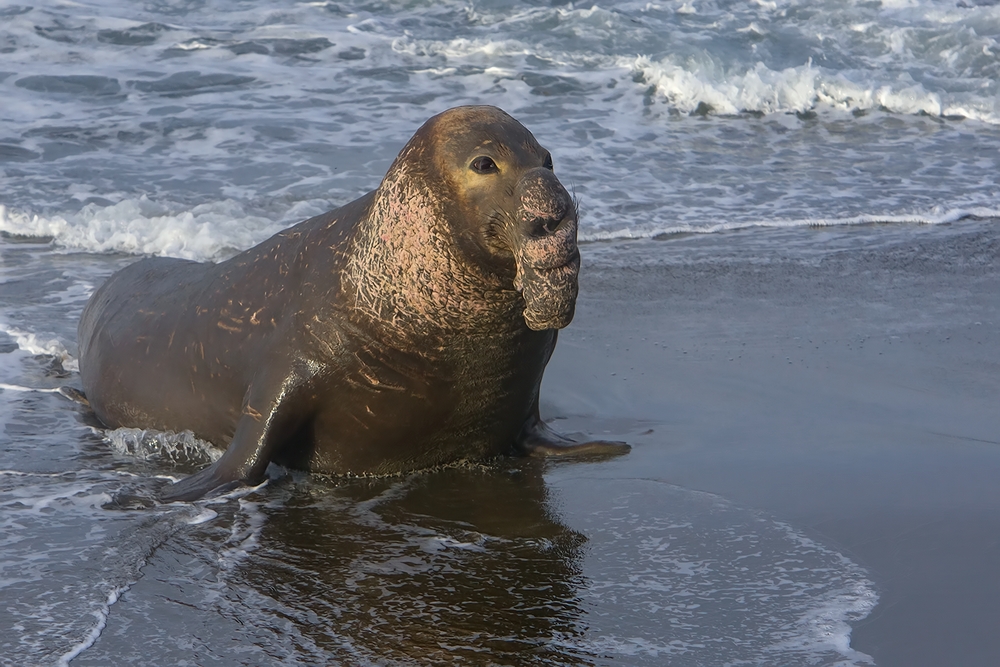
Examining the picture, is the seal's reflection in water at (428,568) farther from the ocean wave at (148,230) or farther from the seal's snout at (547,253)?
the ocean wave at (148,230)

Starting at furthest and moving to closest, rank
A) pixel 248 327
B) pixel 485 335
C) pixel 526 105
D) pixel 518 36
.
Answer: pixel 518 36, pixel 526 105, pixel 248 327, pixel 485 335

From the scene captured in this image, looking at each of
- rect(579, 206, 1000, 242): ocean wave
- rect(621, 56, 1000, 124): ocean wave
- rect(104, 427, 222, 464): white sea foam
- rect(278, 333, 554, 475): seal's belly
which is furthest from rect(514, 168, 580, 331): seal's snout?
rect(621, 56, 1000, 124): ocean wave

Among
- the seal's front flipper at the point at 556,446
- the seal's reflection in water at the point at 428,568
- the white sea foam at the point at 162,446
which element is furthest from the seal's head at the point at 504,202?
the white sea foam at the point at 162,446

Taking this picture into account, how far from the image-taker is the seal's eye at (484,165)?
16.0 feet

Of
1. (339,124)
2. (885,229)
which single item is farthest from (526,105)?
(885,229)

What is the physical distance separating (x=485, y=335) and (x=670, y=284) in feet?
12.5

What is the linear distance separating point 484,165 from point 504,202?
0.76 feet

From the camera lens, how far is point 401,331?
5.15 m

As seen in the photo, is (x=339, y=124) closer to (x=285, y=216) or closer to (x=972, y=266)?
(x=285, y=216)

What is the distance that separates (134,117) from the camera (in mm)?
13906

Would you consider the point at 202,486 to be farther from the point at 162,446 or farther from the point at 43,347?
the point at 43,347

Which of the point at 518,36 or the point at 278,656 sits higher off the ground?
the point at 518,36

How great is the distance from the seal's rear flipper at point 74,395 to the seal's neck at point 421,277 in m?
2.07

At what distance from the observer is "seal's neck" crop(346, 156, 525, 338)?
5027mm
